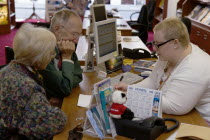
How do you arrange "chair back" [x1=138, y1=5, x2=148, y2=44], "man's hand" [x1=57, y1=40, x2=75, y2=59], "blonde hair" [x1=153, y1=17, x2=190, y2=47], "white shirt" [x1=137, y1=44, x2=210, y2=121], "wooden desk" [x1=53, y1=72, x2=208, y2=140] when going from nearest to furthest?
1. "wooden desk" [x1=53, y1=72, x2=208, y2=140]
2. "white shirt" [x1=137, y1=44, x2=210, y2=121]
3. "blonde hair" [x1=153, y1=17, x2=190, y2=47]
4. "man's hand" [x1=57, y1=40, x2=75, y2=59]
5. "chair back" [x1=138, y1=5, x2=148, y2=44]

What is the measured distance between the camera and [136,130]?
1592 mm

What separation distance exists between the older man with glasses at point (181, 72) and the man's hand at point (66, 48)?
444 millimetres

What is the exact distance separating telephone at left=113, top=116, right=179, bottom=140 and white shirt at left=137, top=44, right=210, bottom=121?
27 cm

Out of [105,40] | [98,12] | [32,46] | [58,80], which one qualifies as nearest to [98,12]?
[98,12]

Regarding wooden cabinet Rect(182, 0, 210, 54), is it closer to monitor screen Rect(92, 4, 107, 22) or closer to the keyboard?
monitor screen Rect(92, 4, 107, 22)

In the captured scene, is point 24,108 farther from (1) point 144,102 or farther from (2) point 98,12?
(2) point 98,12

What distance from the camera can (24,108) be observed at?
5.31ft

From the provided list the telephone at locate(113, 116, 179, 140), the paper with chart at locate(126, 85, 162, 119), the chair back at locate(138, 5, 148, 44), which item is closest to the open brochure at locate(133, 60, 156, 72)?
the paper with chart at locate(126, 85, 162, 119)

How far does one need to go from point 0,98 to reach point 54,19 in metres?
0.95

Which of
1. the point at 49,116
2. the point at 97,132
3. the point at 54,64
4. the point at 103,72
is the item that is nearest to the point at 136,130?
the point at 97,132

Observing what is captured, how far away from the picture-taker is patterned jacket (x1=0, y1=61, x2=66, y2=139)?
1607mm

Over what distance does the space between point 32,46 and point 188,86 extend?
3.06 ft

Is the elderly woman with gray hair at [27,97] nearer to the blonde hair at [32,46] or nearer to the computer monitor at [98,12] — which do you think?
the blonde hair at [32,46]

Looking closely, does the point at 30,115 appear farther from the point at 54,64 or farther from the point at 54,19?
the point at 54,19
